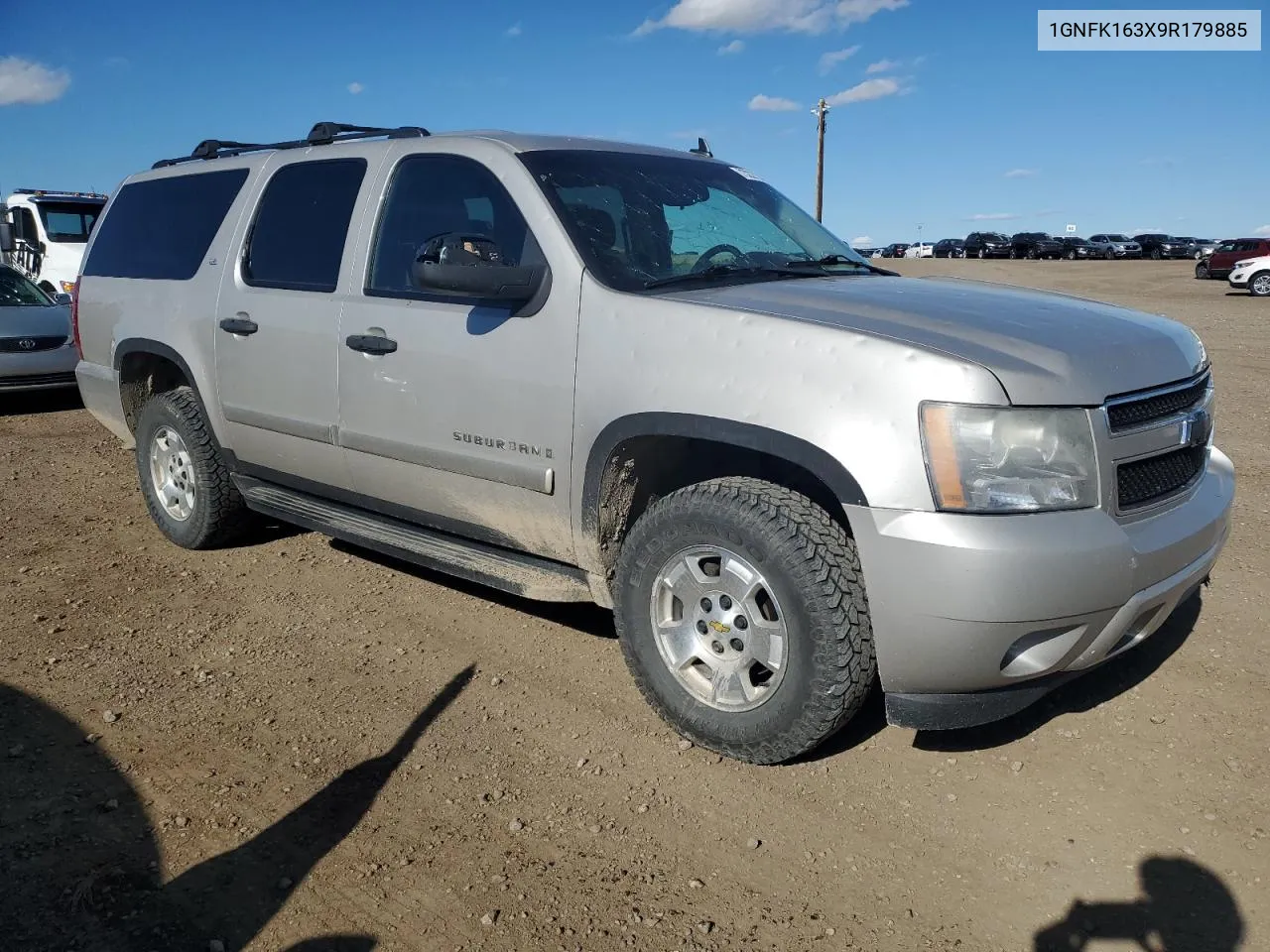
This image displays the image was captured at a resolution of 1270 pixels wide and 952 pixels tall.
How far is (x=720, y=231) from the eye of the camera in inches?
161

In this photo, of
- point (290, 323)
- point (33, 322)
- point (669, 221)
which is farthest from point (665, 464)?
point (33, 322)

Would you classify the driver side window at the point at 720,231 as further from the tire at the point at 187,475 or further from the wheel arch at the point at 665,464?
the tire at the point at 187,475

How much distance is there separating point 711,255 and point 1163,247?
60.4 m

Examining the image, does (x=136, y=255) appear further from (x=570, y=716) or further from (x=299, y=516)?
(x=570, y=716)

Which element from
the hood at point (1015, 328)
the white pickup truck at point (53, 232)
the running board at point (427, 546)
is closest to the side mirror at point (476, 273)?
the hood at point (1015, 328)

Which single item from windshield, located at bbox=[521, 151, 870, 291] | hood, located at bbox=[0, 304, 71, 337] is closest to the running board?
windshield, located at bbox=[521, 151, 870, 291]

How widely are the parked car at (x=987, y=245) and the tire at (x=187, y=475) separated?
5779 centimetres

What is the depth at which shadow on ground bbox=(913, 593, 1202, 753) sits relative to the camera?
348 centimetres

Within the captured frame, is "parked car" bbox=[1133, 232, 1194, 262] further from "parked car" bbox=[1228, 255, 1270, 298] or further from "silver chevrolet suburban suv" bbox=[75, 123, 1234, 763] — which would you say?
"silver chevrolet suburban suv" bbox=[75, 123, 1234, 763]

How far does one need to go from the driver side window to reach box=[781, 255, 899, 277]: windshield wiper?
59 mm

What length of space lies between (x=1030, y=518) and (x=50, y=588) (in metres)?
4.57

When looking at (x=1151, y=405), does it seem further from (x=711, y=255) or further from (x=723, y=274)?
(x=711, y=255)

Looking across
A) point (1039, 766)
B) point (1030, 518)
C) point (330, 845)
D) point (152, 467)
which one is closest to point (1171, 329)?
point (1030, 518)

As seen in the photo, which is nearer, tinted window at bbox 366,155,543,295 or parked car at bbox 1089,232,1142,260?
tinted window at bbox 366,155,543,295
